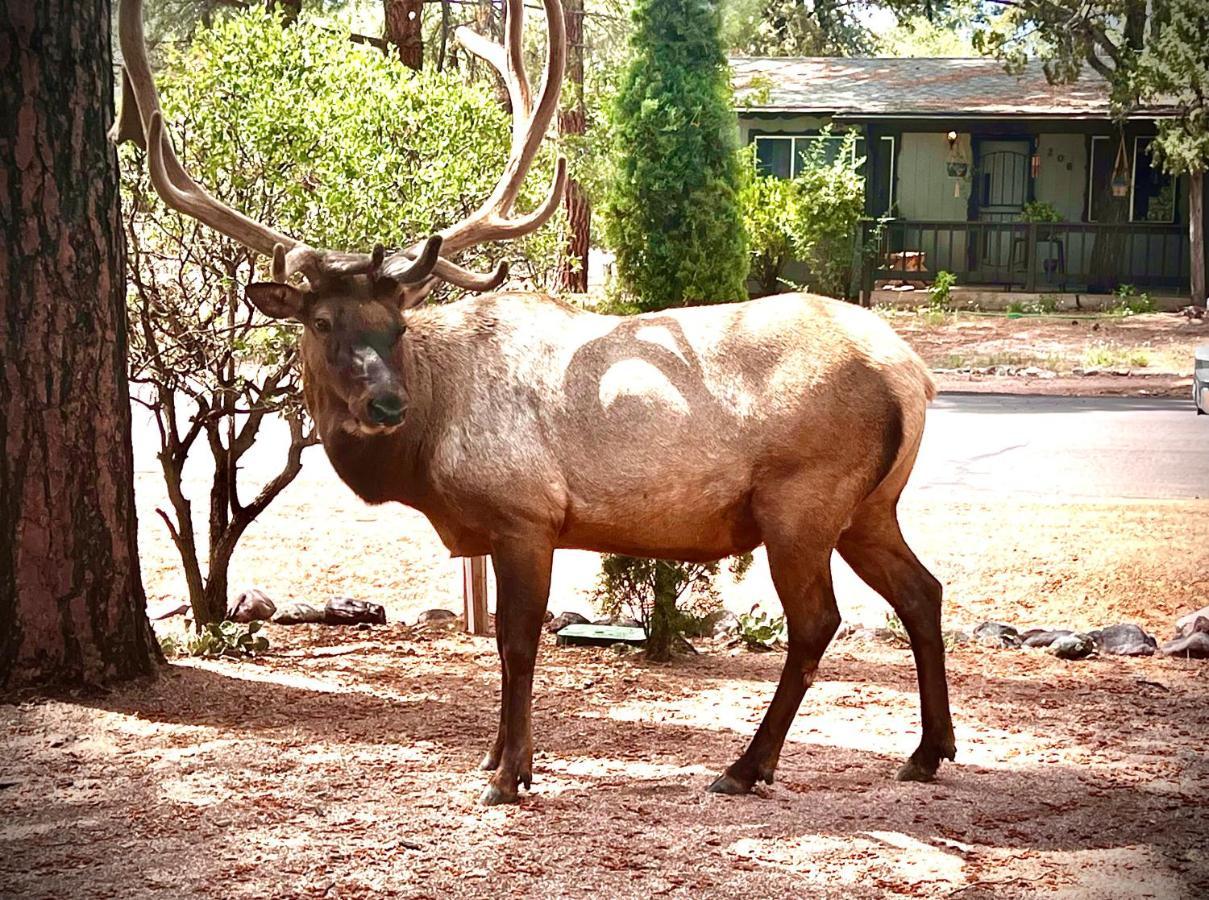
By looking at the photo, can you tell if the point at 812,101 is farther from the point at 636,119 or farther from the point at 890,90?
the point at 636,119

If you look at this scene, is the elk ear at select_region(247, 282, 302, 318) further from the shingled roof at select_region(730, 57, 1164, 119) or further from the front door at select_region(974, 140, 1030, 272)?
the front door at select_region(974, 140, 1030, 272)

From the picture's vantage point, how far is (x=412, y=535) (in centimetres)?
1034

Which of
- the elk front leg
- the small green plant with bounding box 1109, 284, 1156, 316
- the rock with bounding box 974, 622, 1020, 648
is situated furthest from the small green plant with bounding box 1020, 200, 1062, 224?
the elk front leg

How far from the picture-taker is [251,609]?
8.10 metres

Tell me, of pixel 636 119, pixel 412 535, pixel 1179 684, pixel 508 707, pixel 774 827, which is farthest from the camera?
pixel 412 535

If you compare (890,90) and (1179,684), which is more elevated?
(890,90)

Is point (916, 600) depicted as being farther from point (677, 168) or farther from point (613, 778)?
point (677, 168)

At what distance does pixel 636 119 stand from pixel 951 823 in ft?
12.9

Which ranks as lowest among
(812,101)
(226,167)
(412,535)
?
(412,535)

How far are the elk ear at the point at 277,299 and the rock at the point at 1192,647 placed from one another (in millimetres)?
4645

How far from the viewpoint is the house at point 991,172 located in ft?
83.6

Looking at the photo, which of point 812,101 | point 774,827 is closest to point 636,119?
point 774,827

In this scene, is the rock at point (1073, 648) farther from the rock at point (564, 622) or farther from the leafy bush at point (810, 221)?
the leafy bush at point (810, 221)

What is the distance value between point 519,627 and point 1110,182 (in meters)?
24.7
